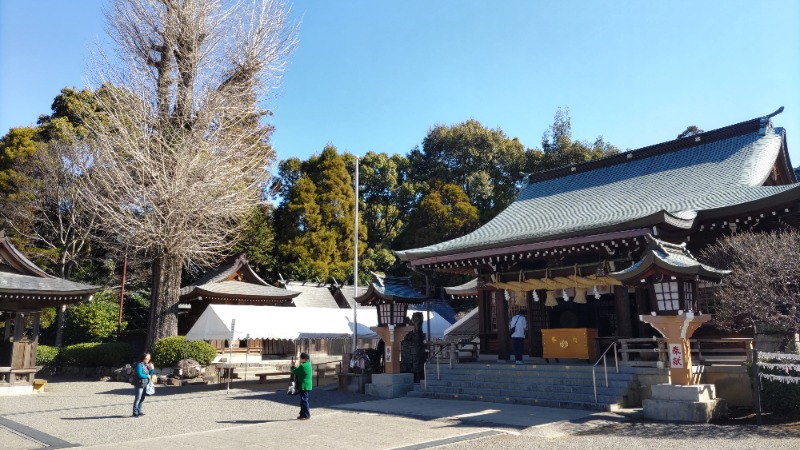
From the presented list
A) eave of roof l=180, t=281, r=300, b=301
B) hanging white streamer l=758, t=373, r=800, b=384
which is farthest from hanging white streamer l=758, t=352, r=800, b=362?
eave of roof l=180, t=281, r=300, b=301

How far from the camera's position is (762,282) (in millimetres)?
9719

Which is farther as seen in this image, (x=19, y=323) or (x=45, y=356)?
(x=45, y=356)

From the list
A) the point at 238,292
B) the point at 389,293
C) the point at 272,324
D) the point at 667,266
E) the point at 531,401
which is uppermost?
the point at 238,292

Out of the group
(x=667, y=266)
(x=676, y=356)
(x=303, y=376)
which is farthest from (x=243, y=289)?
(x=667, y=266)

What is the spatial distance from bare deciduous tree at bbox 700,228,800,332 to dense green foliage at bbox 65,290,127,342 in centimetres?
2628

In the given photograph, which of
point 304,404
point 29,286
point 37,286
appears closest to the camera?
point 304,404

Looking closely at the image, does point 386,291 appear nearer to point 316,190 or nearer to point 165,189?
point 165,189

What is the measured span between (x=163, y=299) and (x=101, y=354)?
4.66 m

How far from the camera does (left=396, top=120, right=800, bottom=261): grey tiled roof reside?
14.0m

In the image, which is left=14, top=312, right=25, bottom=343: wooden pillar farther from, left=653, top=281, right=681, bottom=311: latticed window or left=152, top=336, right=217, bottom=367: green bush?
left=653, top=281, right=681, bottom=311: latticed window

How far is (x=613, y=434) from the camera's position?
8961 mm

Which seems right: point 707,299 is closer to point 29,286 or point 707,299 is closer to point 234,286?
point 29,286

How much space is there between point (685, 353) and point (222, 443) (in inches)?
340

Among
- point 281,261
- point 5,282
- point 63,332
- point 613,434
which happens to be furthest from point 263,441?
point 281,261
